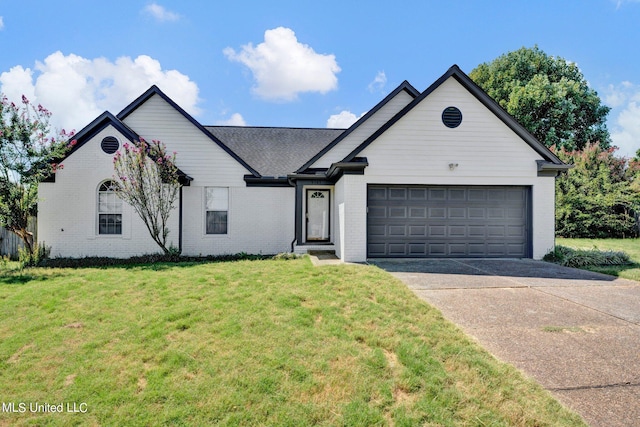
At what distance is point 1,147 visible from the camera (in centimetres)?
1015

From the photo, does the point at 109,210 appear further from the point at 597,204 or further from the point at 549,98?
the point at 549,98

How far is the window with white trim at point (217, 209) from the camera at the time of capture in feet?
41.5

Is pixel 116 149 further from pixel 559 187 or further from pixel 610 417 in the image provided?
pixel 559 187

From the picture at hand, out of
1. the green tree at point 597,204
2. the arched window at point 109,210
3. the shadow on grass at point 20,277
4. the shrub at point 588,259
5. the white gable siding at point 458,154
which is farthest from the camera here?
the green tree at point 597,204

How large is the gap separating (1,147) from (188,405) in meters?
11.6

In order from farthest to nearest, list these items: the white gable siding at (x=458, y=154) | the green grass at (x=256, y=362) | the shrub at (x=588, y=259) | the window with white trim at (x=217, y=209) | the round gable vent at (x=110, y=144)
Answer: the window with white trim at (x=217, y=209) → the round gable vent at (x=110, y=144) → the white gable siding at (x=458, y=154) → the shrub at (x=588, y=259) → the green grass at (x=256, y=362)

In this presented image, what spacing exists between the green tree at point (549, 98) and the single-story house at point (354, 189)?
22.8 metres

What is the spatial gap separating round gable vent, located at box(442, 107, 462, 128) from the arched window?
1119cm

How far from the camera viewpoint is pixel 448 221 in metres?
10.6

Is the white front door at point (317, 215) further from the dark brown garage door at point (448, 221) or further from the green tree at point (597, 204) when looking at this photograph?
the green tree at point (597, 204)

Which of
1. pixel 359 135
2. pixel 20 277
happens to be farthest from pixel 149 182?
pixel 359 135

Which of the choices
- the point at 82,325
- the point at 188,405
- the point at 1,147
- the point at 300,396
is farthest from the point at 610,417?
the point at 1,147

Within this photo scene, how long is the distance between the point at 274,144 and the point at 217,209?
444 cm

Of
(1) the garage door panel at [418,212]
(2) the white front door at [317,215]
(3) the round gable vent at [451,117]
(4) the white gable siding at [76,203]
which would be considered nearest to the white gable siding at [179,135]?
(4) the white gable siding at [76,203]
